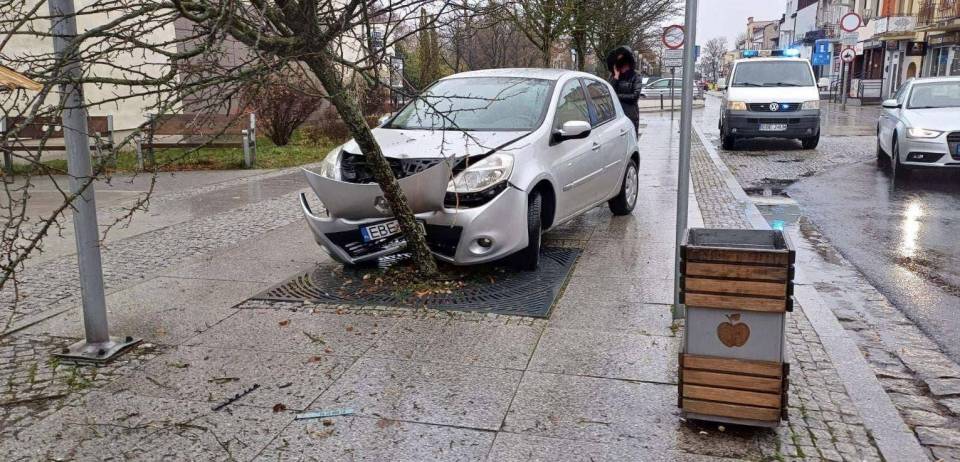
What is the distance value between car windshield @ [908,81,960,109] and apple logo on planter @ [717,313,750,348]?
11.4 metres

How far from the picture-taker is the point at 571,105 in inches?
294

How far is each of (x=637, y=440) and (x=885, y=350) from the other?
91.2 inches

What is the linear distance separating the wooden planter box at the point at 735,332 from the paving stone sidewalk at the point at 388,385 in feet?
0.57

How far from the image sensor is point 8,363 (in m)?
4.64

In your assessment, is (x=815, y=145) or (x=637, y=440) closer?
(x=637, y=440)

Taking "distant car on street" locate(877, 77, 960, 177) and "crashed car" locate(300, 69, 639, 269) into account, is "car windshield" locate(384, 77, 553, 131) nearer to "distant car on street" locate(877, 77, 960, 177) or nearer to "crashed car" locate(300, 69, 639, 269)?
"crashed car" locate(300, 69, 639, 269)

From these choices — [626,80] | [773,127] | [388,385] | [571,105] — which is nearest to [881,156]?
[773,127]

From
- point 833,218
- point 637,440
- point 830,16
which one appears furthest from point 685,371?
point 830,16

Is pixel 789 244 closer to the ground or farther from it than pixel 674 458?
farther from it

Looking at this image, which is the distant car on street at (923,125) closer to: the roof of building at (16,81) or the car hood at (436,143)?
the car hood at (436,143)

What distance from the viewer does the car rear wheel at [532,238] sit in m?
6.26

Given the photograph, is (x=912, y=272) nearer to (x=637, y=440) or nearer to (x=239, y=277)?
(x=637, y=440)

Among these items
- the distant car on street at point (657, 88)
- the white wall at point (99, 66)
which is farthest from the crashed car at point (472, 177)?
the distant car on street at point (657, 88)

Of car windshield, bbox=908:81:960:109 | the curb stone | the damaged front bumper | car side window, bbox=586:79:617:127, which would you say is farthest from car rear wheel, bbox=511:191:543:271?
car windshield, bbox=908:81:960:109
